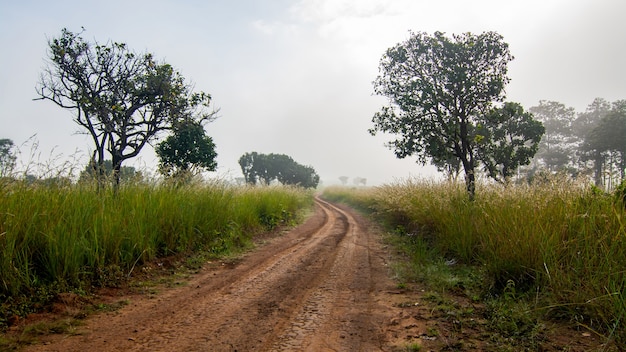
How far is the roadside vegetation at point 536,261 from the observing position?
3.04 metres

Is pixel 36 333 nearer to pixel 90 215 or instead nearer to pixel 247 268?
pixel 90 215

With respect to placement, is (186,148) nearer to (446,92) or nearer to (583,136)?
(446,92)

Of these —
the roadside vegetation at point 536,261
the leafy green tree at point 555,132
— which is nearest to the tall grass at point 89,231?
the roadside vegetation at point 536,261

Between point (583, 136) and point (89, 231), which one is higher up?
point (583, 136)

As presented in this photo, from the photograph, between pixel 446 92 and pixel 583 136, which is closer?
pixel 446 92

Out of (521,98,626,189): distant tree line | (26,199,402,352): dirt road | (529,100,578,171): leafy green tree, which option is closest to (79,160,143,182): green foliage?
(26,199,402,352): dirt road

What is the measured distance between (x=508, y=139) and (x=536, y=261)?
70.6 ft

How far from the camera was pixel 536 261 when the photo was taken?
13.1 feet

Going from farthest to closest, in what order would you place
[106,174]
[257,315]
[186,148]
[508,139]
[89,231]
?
[186,148]
[508,139]
[106,174]
[89,231]
[257,315]

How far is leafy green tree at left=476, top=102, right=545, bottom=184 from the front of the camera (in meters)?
16.1

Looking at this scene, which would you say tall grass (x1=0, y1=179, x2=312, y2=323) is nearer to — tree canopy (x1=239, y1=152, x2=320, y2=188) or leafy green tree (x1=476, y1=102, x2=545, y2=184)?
leafy green tree (x1=476, y1=102, x2=545, y2=184)

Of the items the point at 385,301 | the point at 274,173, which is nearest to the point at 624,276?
the point at 385,301

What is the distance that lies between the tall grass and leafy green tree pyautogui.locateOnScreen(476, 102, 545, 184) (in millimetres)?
12676

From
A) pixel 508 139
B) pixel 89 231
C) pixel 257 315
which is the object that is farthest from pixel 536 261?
pixel 508 139
